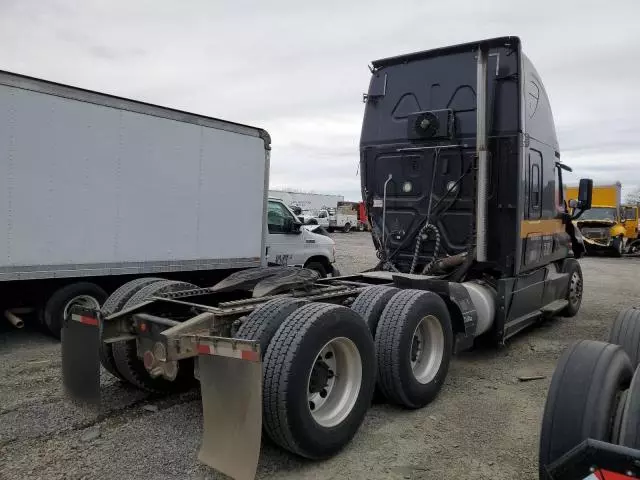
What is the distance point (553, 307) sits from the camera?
23.6ft

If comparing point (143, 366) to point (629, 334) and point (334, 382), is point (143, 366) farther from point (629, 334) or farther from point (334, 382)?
point (629, 334)

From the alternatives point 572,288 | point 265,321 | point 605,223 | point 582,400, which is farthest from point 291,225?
point 605,223

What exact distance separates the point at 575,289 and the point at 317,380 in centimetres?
635

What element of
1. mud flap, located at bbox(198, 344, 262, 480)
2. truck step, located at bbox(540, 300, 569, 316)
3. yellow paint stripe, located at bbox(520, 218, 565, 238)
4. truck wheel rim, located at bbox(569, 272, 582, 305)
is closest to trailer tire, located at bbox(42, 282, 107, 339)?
mud flap, located at bbox(198, 344, 262, 480)

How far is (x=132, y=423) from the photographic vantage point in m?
3.95

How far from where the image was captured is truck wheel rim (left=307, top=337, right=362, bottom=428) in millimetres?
3469

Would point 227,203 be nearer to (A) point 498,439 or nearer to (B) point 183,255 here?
(B) point 183,255

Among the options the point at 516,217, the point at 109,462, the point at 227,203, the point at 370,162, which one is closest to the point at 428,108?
the point at 370,162

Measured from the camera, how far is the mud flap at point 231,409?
288 centimetres

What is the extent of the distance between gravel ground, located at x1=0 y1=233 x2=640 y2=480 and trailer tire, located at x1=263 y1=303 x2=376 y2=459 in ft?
0.76

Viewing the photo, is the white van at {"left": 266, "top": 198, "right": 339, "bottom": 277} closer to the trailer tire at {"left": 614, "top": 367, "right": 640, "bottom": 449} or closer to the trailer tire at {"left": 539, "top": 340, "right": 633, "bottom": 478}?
the trailer tire at {"left": 539, "top": 340, "right": 633, "bottom": 478}

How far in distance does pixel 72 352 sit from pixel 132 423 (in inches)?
27.7

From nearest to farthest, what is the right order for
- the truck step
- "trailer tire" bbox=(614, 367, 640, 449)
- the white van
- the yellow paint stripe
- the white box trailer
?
"trailer tire" bbox=(614, 367, 640, 449) → the yellow paint stripe → the white box trailer → the truck step → the white van

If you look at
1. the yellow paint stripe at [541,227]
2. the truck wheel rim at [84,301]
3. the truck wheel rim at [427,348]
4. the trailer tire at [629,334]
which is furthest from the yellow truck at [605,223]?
the truck wheel rim at [84,301]
